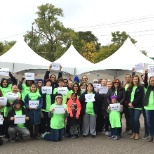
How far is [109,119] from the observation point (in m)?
8.17

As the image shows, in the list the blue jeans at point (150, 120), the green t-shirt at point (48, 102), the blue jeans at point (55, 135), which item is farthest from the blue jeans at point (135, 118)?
the green t-shirt at point (48, 102)

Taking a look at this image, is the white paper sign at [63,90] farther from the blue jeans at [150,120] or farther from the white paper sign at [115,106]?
the blue jeans at [150,120]

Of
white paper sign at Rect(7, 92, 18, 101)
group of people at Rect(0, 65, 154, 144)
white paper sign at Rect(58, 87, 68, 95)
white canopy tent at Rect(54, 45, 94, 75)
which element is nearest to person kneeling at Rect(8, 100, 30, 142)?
group of people at Rect(0, 65, 154, 144)

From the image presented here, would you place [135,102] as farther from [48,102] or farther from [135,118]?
[48,102]

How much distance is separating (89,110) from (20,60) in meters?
8.22

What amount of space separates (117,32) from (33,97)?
41525 mm

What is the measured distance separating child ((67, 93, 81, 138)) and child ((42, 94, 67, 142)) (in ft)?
0.86

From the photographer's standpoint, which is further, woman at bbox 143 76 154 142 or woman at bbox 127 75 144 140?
woman at bbox 127 75 144 140

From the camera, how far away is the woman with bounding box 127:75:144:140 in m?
7.76

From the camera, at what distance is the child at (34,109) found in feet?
25.4

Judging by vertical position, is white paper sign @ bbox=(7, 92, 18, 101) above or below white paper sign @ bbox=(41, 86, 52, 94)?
below

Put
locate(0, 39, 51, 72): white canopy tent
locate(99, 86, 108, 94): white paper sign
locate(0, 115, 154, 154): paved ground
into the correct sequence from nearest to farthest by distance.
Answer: locate(0, 115, 154, 154): paved ground
locate(99, 86, 108, 94): white paper sign
locate(0, 39, 51, 72): white canopy tent

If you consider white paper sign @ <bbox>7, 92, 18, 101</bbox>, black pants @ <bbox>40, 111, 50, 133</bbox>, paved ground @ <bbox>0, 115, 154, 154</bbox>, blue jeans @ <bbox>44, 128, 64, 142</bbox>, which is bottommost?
paved ground @ <bbox>0, 115, 154, 154</bbox>

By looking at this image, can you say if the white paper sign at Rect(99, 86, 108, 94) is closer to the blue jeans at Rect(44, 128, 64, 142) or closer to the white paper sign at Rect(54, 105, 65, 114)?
the white paper sign at Rect(54, 105, 65, 114)
